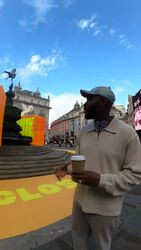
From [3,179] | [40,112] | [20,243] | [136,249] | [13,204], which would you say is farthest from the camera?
[40,112]

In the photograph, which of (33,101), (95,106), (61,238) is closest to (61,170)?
(95,106)

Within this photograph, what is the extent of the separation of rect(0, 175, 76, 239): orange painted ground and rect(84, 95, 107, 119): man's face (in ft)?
8.19

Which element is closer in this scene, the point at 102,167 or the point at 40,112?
the point at 102,167

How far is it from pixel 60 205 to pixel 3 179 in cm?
292

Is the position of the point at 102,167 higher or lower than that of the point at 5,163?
higher

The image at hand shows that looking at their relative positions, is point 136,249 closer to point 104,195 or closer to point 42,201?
point 104,195

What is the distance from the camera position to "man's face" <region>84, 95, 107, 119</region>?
5.44 ft

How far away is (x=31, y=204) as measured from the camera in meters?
4.55

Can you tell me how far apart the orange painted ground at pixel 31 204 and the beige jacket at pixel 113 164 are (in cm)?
216

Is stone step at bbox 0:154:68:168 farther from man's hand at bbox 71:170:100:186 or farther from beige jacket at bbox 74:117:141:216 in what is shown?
man's hand at bbox 71:170:100:186

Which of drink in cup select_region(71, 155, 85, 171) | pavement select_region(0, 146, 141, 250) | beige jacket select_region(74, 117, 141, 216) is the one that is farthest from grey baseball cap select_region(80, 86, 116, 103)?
pavement select_region(0, 146, 141, 250)

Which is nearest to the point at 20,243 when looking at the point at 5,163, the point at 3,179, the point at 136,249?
the point at 136,249

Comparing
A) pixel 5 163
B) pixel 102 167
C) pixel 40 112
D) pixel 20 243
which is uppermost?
pixel 40 112

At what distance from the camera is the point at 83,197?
1.71 metres
